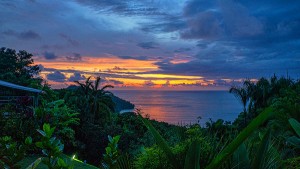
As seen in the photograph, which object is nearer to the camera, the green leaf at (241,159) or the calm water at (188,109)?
the green leaf at (241,159)

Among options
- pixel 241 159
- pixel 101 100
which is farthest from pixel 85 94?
pixel 241 159

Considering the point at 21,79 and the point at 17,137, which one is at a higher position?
the point at 21,79

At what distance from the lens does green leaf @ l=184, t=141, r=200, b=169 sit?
158 cm

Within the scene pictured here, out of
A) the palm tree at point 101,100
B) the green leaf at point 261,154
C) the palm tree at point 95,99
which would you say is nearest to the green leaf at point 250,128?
the green leaf at point 261,154

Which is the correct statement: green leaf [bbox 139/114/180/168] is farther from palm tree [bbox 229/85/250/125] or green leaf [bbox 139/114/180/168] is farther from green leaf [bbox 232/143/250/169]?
palm tree [bbox 229/85/250/125]

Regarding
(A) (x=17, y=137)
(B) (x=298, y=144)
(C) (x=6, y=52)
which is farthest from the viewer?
(C) (x=6, y=52)

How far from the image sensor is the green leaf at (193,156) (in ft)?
5.20

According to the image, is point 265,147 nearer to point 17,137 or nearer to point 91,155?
point 17,137

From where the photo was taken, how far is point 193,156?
160 centimetres

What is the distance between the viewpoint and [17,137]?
11.7m

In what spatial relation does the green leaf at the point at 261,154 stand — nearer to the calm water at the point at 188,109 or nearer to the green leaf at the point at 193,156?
the green leaf at the point at 193,156

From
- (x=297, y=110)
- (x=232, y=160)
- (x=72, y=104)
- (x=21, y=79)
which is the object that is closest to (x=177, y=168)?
(x=232, y=160)

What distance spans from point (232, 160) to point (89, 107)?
22.6 m

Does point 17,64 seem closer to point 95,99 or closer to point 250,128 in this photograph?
point 95,99
